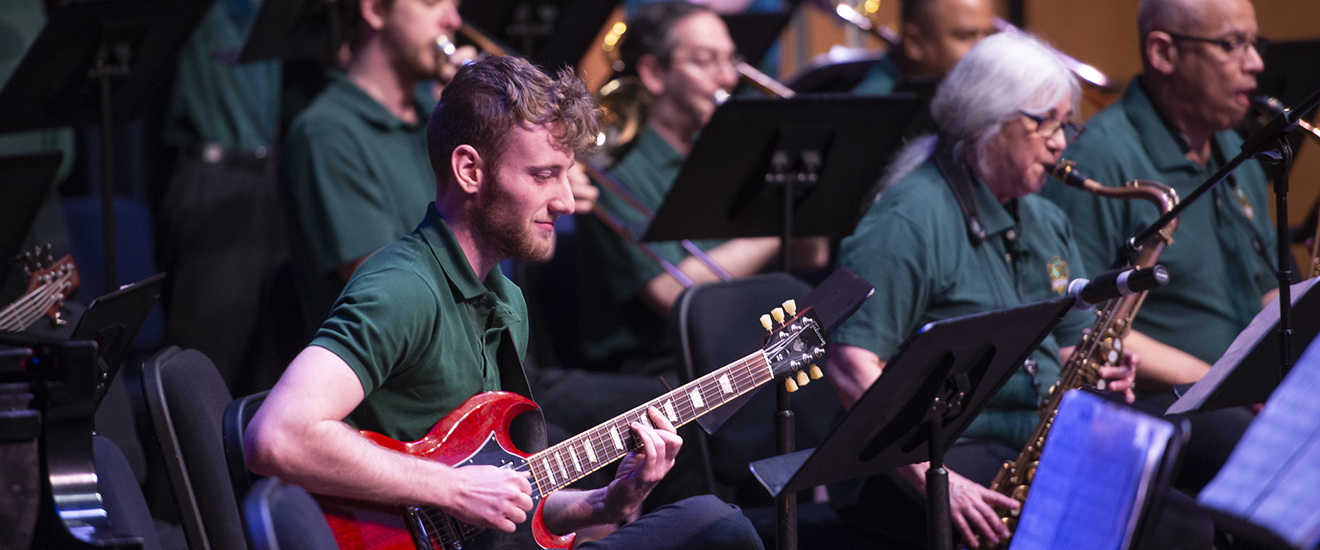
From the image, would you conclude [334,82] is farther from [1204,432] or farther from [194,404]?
[1204,432]

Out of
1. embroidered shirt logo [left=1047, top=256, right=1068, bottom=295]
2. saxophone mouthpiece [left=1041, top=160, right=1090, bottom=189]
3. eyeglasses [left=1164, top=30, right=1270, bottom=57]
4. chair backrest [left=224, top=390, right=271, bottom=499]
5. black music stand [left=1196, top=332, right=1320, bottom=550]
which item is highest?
eyeglasses [left=1164, top=30, right=1270, bottom=57]

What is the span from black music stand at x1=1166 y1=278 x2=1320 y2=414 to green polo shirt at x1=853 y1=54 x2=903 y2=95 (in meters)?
2.43

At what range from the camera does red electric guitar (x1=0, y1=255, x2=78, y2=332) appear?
2.48 meters

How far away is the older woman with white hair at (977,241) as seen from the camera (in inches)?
101

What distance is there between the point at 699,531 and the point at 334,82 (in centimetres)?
217

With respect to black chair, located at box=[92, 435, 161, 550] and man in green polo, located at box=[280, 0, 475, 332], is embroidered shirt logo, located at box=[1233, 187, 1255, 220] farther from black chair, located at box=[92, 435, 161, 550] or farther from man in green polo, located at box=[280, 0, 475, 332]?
black chair, located at box=[92, 435, 161, 550]

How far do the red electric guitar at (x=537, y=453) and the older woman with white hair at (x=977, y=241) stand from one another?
42 centimetres

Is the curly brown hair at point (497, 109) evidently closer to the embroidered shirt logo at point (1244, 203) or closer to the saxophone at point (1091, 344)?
the saxophone at point (1091, 344)

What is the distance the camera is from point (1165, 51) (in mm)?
3391

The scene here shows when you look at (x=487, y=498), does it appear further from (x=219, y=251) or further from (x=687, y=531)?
(x=219, y=251)

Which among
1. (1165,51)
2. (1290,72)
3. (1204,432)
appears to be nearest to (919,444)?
(1204,432)

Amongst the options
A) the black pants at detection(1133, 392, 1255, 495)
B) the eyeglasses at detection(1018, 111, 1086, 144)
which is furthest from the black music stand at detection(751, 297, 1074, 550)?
the black pants at detection(1133, 392, 1255, 495)

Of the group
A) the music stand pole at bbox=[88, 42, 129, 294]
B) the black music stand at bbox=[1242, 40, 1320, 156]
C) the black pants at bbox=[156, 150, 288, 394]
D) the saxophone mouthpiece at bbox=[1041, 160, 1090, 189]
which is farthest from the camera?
the black pants at bbox=[156, 150, 288, 394]

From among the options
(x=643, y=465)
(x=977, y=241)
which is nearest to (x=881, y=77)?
(x=977, y=241)
